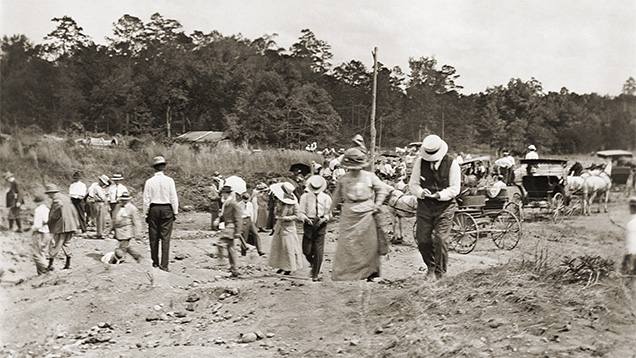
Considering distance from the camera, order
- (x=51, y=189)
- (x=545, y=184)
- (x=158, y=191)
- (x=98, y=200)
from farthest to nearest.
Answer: (x=545, y=184)
(x=98, y=200)
(x=158, y=191)
(x=51, y=189)

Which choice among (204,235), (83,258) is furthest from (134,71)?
(204,235)

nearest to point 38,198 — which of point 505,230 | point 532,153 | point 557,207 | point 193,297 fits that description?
point 193,297

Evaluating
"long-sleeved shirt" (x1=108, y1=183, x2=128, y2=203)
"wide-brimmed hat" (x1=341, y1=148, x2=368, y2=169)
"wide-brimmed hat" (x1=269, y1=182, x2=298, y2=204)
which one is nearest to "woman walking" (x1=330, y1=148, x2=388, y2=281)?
"wide-brimmed hat" (x1=341, y1=148, x2=368, y2=169)

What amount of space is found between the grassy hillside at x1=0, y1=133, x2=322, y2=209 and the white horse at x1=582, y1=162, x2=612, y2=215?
3.68 meters

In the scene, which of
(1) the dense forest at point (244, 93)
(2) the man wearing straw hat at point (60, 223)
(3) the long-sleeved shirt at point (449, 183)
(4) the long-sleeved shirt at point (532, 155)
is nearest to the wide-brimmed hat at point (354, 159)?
(3) the long-sleeved shirt at point (449, 183)

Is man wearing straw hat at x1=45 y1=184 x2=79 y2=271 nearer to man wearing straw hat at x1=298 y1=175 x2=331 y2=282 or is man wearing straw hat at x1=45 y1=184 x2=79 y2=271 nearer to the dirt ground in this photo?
the dirt ground

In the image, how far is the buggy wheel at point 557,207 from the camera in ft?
30.0

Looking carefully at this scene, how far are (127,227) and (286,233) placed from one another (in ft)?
6.79

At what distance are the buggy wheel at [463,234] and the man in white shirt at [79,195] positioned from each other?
19.0 ft

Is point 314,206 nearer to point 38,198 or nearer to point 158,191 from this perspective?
point 158,191

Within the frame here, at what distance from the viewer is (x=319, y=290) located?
234 inches

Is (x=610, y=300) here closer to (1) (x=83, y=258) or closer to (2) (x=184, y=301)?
(2) (x=184, y=301)

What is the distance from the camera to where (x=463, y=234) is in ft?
30.1

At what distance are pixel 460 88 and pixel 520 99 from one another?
836 millimetres
